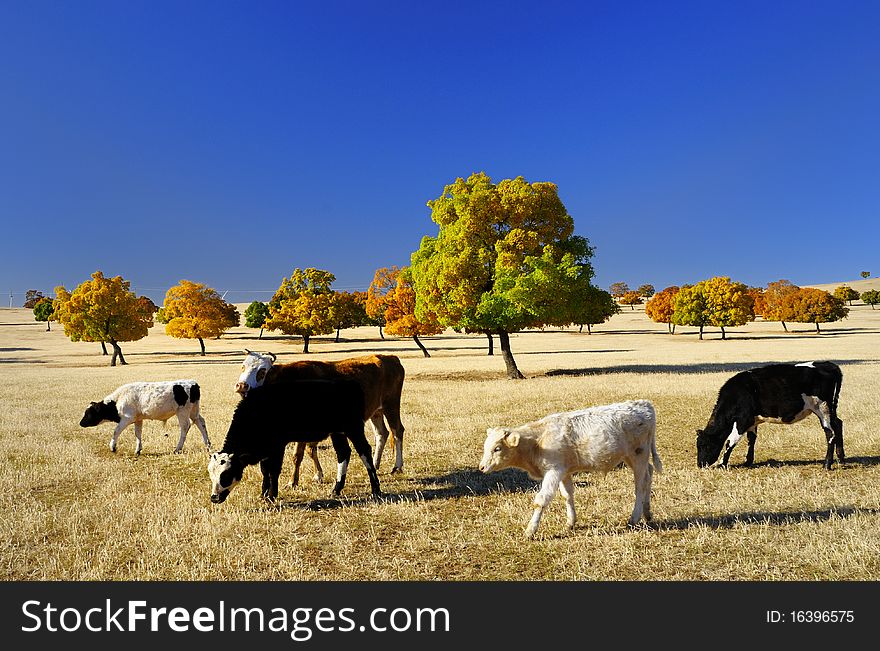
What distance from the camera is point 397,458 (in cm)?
1046

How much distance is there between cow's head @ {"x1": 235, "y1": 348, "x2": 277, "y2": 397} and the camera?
938 centimetres

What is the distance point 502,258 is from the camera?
86.7ft

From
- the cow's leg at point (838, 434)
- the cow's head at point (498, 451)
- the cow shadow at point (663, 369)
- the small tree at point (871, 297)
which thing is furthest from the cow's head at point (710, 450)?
the small tree at point (871, 297)

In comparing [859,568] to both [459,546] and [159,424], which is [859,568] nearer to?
[459,546]

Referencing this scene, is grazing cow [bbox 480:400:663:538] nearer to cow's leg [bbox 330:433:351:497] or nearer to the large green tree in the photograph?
cow's leg [bbox 330:433:351:497]


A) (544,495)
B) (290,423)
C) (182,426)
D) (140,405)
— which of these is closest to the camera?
(544,495)

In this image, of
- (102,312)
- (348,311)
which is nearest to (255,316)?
(348,311)

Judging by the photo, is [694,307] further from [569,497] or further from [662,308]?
[569,497]

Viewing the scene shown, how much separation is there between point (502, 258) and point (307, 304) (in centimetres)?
3706

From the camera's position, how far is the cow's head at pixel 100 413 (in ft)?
39.5

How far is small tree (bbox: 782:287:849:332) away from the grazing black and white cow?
81.8 m

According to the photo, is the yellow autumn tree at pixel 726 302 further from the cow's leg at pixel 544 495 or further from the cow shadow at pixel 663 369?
the cow's leg at pixel 544 495

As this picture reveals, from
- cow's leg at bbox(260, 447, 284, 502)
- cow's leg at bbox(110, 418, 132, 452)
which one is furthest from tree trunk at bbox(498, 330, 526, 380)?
cow's leg at bbox(260, 447, 284, 502)
